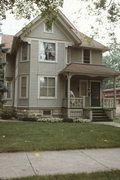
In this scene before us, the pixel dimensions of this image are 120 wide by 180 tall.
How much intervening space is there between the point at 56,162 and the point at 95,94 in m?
13.9

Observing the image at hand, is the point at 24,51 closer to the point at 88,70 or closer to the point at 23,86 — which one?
the point at 23,86

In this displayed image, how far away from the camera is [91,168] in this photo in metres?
4.45

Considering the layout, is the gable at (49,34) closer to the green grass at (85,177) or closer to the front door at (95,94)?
the front door at (95,94)

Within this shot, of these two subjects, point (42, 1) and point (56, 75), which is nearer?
point (42, 1)

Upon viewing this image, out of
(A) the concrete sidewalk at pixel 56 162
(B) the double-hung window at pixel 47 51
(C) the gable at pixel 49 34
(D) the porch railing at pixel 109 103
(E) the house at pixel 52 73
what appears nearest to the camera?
(A) the concrete sidewalk at pixel 56 162

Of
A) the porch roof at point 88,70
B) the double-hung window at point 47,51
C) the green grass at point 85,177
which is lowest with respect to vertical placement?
the green grass at point 85,177

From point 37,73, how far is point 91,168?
487 inches

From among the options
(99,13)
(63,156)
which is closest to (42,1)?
(99,13)

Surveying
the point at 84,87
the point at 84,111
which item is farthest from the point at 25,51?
the point at 84,111

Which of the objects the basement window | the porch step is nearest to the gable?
the basement window

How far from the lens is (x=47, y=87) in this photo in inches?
643

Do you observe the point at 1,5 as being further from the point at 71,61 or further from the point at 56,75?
the point at 71,61

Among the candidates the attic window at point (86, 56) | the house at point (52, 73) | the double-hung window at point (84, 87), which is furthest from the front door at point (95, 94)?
the attic window at point (86, 56)

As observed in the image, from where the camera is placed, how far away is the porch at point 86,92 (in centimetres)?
1553
